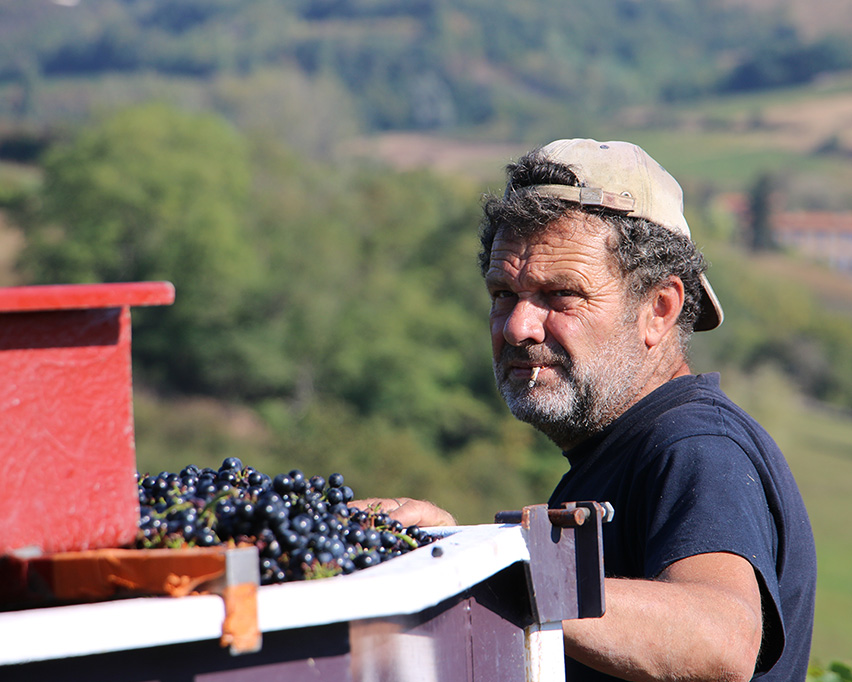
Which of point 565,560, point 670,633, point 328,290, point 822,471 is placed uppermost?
point 328,290

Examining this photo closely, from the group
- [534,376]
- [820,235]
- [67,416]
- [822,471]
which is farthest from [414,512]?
[820,235]

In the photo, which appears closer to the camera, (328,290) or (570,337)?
(570,337)

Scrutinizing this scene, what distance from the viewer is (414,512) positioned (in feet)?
9.18

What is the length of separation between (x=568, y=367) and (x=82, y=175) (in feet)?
229

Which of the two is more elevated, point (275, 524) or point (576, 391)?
point (576, 391)

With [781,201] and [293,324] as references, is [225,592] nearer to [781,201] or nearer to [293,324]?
[293,324]

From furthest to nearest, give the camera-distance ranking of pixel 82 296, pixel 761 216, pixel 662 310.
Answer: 1. pixel 761 216
2. pixel 662 310
3. pixel 82 296

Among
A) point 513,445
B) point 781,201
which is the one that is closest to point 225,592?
point 513,445

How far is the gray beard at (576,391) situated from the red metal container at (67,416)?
1.73 metres

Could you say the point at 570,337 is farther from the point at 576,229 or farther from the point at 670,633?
the point at 670,633

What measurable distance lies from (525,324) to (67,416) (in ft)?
6.05

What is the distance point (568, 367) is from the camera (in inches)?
126

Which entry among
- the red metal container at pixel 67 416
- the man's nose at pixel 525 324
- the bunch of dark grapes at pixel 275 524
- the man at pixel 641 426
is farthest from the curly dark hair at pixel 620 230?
the red metal container at pixel 67 416

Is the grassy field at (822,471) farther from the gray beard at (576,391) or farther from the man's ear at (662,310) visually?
the gray beard at (576,391)
